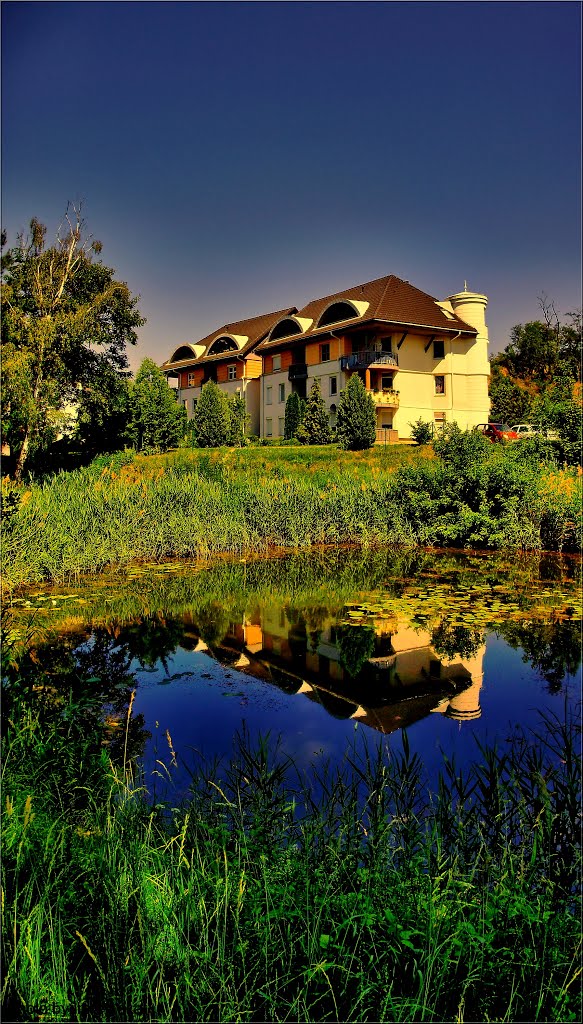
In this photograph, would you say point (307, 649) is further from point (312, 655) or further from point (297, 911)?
point (297, 911)

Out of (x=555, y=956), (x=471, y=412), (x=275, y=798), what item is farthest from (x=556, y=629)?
(x=471, y=412)

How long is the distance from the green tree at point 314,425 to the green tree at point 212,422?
389 centimetres

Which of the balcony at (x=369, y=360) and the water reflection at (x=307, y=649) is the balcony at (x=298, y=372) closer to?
the balcony at (x=369, y=360)

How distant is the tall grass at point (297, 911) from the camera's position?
2.68m

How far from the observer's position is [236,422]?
38781mm

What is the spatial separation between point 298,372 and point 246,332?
10119mm

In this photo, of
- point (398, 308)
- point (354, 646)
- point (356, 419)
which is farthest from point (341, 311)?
point (354, 646)

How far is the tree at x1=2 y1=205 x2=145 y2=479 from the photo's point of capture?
22.2 meters

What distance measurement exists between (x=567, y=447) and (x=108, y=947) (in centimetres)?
1865

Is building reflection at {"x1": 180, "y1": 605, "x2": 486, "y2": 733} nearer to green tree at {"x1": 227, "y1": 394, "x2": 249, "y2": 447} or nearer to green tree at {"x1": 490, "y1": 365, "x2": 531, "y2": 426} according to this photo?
green tree at {"x1": 227, "y1": 394, "x2": 249, "y2": 447}

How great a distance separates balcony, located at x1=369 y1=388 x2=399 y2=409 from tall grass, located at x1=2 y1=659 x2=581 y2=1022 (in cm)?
3373

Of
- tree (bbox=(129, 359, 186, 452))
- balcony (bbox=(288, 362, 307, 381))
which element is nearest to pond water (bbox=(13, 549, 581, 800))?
tree (bbox=(129, 359, 186, 452))

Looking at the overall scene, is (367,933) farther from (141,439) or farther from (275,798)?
(141,439)

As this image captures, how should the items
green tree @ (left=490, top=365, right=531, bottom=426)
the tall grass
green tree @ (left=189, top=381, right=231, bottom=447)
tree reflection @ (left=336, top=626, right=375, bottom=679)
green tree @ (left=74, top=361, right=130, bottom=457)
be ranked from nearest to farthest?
the tall grass < tree reflection @ (left=336, top=626, right=375, bottom=679) < green tree @ (left=74, top=361, right=130, bottom=457) < green tree @ (left=189, top=381, right=231, bottom=447) < green tree @ (left=490, top=365, right=531, bottom=426)
